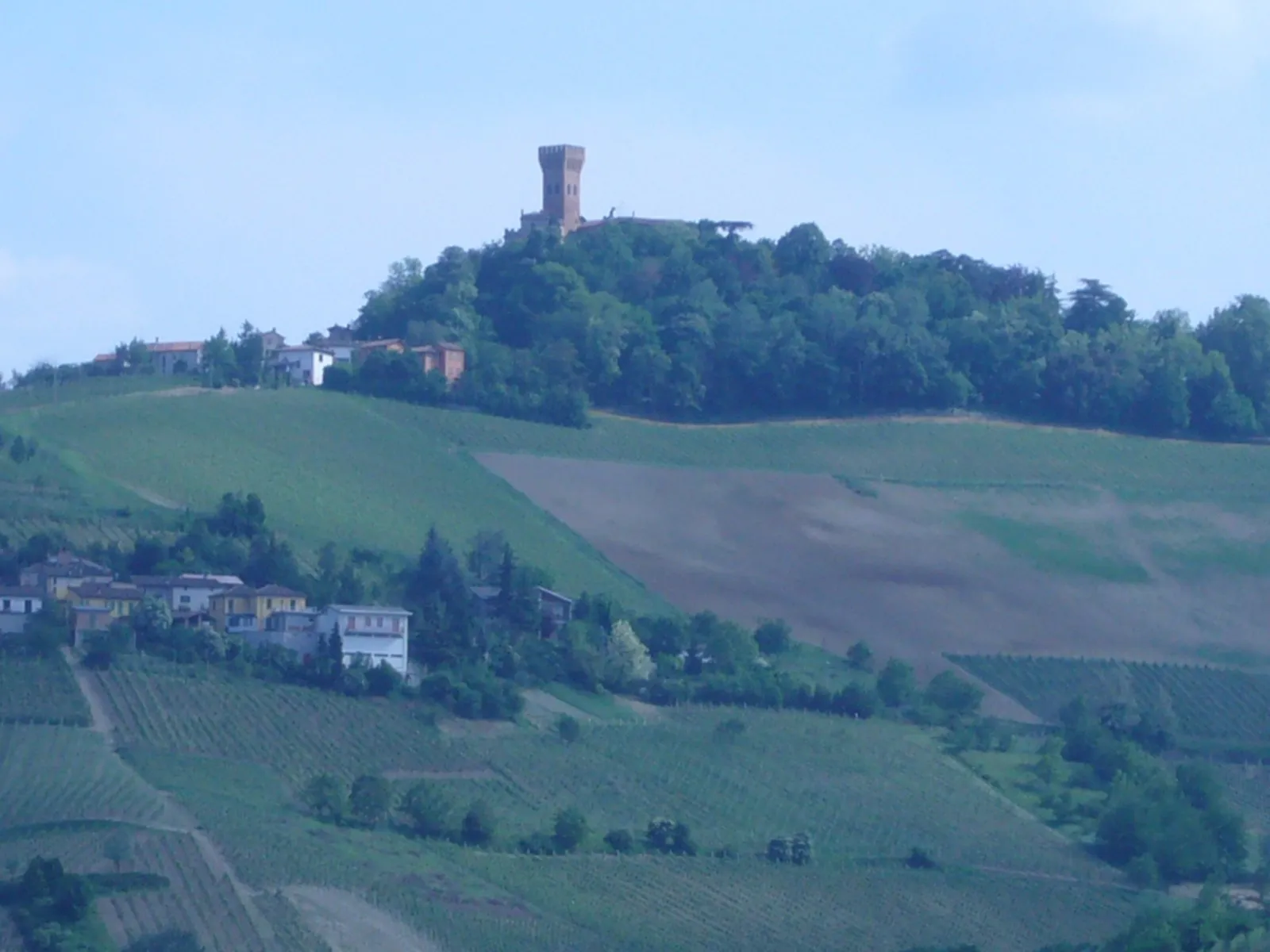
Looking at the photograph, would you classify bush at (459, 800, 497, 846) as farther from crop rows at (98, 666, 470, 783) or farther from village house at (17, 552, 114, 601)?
village house at (17, 552, 114, 601)

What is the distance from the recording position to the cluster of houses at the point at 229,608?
190 feet

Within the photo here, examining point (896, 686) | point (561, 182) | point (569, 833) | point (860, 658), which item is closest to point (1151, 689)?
point (896, 686)

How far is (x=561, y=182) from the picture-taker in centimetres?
11412

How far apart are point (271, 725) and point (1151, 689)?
23655mm

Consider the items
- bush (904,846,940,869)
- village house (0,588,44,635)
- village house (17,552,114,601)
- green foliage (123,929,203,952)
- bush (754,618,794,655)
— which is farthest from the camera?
bush (754,618,794,655)

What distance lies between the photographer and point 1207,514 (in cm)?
7988

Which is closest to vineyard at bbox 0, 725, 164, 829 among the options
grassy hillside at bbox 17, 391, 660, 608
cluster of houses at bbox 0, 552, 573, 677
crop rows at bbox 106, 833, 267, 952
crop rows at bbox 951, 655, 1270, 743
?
crop rows at bbox 106, 833, 267, 952

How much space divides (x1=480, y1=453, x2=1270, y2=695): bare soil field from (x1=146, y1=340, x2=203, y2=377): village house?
14.2 metres

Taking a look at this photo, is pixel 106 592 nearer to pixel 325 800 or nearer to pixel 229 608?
pixel 229 608

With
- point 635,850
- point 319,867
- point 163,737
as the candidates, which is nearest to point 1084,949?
point 635,850

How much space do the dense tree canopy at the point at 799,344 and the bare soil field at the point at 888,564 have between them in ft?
25.7

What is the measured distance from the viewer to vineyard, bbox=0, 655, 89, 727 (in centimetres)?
5103

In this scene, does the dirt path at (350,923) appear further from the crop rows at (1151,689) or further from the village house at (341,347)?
the village house at (341,347)

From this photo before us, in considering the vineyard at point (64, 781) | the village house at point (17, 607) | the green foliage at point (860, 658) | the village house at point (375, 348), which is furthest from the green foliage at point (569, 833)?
the village house at point (375, 348)
